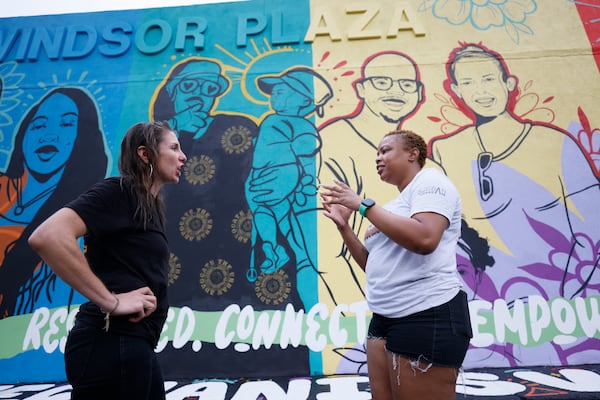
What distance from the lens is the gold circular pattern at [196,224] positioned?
4266 mm

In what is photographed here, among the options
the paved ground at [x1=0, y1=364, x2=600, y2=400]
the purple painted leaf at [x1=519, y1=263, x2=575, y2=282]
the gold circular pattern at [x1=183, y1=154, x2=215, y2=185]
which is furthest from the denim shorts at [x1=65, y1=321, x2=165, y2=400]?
the purple painted leaf at [x1=519, y1=263, x2=575, y2=282]

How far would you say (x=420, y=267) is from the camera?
1.64 m

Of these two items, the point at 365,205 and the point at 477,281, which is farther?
the point at 477,281

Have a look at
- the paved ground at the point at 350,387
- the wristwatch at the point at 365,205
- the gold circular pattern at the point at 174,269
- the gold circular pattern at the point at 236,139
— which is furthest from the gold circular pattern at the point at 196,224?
the wristwatch at the point at 365,205

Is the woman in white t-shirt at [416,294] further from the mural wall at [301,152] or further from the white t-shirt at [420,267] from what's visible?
the mural wall at [301,152]

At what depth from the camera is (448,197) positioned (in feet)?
5.41

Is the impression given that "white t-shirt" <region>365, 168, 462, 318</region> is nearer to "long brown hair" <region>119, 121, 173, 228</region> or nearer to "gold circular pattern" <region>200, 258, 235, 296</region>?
"long brown hair" <region>119, 121, 173, 228</region>

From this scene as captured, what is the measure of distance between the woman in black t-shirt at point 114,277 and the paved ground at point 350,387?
201 cm

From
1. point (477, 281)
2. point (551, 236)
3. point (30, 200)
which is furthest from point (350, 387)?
point (30, 200)

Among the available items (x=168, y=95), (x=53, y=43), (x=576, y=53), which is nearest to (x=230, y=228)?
(x=168, y=95)

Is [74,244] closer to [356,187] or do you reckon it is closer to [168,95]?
[356,187]

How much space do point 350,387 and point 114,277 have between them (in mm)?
2631

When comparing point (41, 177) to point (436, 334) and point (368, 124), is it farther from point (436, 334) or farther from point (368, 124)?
point (436, 334)

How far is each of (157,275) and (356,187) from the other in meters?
3.01
